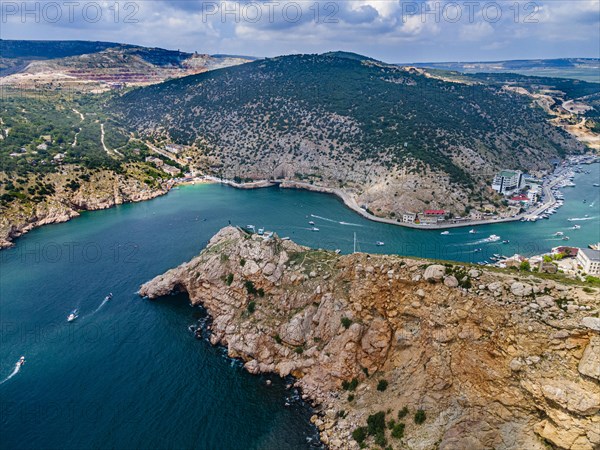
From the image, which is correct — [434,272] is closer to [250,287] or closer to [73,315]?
[250,287]

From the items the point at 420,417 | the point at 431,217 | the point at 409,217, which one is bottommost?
the point at 420,417

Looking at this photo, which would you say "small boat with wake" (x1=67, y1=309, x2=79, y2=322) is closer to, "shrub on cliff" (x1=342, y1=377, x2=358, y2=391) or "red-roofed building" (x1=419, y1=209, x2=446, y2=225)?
"shrub on cliff" (x1=342, y1=377, x2=358, y2=391)

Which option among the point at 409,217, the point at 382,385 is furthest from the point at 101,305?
the point at 409,217

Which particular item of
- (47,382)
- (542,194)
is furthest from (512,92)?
(47,382)

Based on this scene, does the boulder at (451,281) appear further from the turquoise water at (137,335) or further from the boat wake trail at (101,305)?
the boat wake trail at (101,305)

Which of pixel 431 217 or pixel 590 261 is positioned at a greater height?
pixel 590 261

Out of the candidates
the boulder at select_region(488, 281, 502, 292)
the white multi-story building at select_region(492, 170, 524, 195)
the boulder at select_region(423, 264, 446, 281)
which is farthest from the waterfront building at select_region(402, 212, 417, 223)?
the boulder at select_region(488, 281, 502, 292)

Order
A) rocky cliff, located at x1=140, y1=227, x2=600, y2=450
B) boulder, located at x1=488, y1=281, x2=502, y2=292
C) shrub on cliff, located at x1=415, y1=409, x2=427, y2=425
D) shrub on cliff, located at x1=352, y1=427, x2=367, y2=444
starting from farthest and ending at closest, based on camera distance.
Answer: shrub on cliff, located at x1=352, y1=427, x2=367, y2=444
shrub on cliff, located at x1=415, y1=409, x2=427, y2=425
boulder, located at x1=488, y1=281, x2=502, y2=292
rocky cliff, located at x1=140, y1=227, x2=600, y2=450

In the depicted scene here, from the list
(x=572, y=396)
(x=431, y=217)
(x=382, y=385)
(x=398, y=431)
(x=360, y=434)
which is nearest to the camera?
(x=572, y=396)
